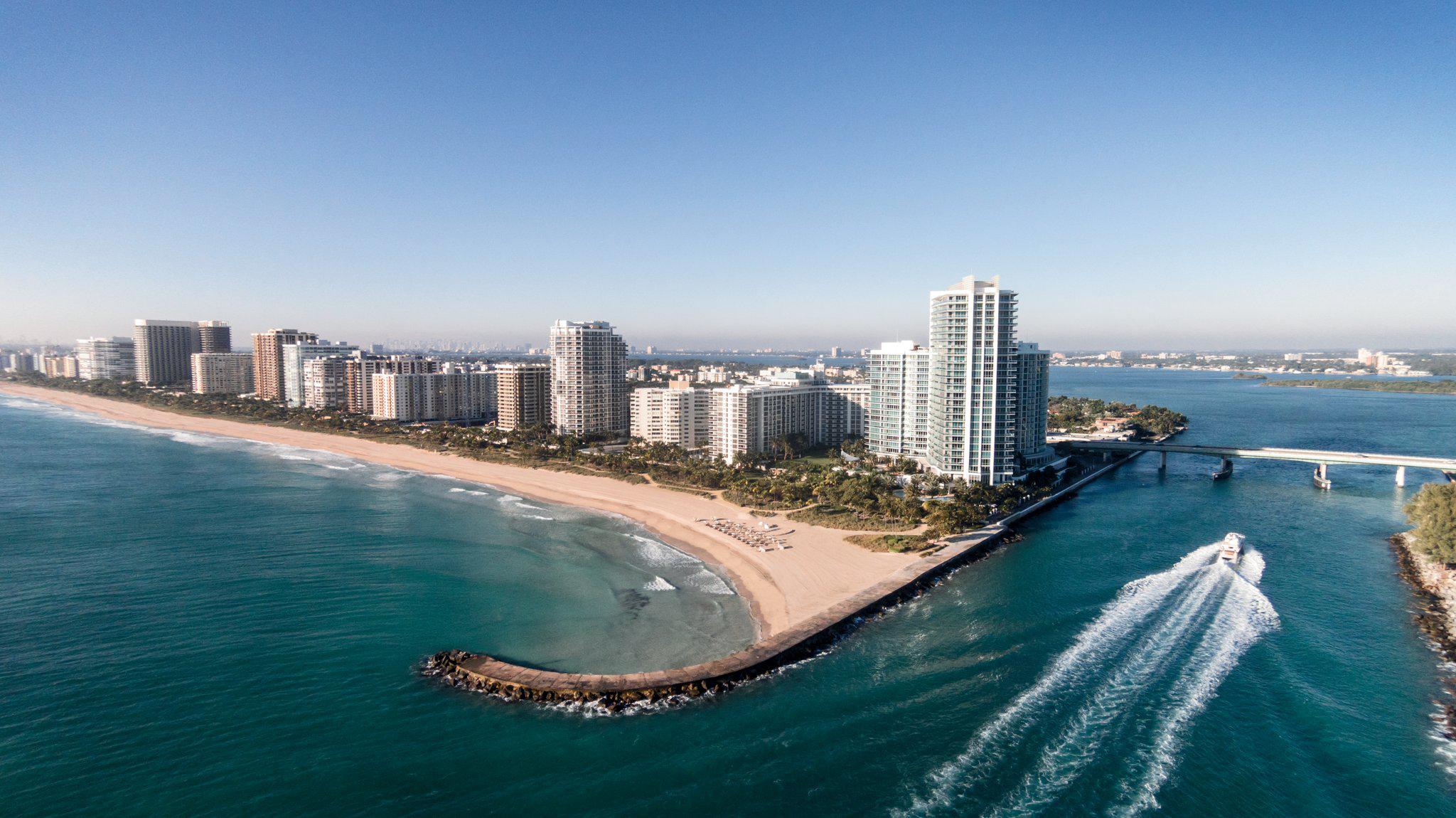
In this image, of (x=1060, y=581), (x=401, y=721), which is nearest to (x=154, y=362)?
(x=401, y=721)

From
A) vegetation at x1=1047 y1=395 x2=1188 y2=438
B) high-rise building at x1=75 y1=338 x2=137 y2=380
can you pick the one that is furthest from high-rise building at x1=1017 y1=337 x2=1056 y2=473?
high-rise building at x1=75 y1=338 x2=137 y2=380

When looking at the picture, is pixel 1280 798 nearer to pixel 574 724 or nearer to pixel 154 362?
pixel 574 724

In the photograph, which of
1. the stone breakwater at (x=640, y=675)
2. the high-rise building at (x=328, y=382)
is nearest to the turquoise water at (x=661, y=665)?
the stone breakwater at (x=640, y=675)

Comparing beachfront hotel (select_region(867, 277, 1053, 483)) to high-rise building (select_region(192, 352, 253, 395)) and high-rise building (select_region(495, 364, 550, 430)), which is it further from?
high-rise building (select_region(192, 352, 253, 395))

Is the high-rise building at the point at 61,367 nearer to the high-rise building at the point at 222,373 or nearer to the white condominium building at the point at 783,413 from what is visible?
the high-rise building at the point at 222,373

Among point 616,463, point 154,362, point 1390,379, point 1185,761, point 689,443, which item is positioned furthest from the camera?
point 1390,379

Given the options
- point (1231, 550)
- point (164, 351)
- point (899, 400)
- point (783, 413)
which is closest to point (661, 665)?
point (1231, 550)
